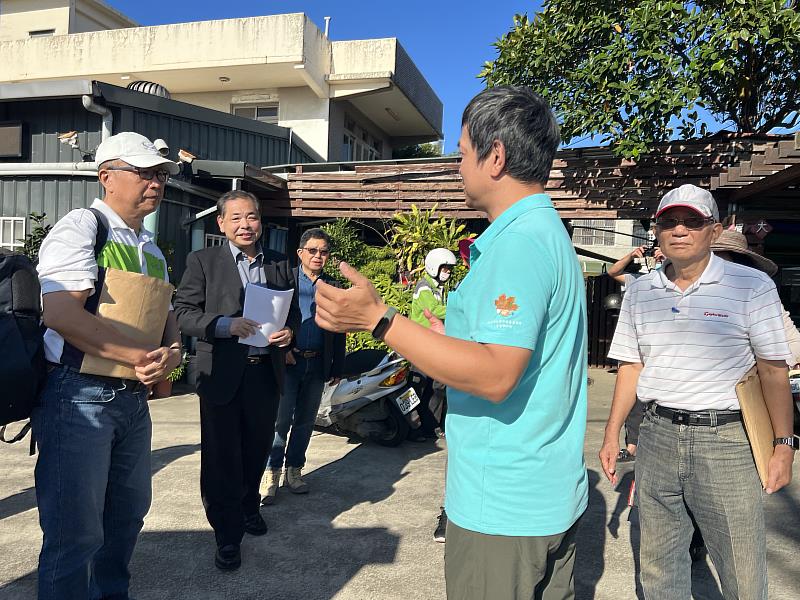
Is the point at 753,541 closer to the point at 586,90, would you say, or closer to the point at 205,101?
the point at 586,90

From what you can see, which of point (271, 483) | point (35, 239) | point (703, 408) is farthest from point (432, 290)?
point (35, 239)

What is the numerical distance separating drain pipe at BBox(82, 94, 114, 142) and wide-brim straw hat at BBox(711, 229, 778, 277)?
26.9ft

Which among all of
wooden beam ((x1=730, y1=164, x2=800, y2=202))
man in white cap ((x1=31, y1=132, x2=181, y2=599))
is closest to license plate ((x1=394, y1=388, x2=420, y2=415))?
man in white cap ((x1=31, y1=132, x2=181, y2=599))

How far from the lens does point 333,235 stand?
10.2 metres

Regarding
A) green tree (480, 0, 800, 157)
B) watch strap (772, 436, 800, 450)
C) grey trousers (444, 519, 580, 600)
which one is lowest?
grey trousers (444, 519, 580, 600)

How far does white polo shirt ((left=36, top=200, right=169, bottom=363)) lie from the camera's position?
2053 millimetres

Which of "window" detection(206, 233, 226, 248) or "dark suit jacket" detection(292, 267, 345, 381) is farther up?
"window" detection(206, 233, 226, 248)

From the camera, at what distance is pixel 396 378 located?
18.7ft

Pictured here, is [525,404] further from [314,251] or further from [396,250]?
[396,250]

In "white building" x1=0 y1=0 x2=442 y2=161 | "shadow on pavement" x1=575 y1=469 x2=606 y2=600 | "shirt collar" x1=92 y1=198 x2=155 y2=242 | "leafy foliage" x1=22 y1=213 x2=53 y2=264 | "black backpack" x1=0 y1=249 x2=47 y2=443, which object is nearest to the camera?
"black backpack" x1=0 y1=249 x2=47 y2=443

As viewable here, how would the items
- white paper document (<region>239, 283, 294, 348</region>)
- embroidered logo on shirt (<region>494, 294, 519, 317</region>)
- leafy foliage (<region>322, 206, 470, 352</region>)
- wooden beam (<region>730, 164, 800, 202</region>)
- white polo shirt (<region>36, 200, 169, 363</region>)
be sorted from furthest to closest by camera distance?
leafy foliage (<region>322, 206, 470, 352</region>)
wooden beam (<region>730, 164, 800, 202</region>)
white paper document (<region>239, 283, 294, 348</region>)
white polo shirt (<region>36, 200, 169, 363</region>)
embroidered logo on shirt (<region>494, 294, 519, 317</region>)

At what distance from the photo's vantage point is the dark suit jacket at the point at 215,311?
324cm

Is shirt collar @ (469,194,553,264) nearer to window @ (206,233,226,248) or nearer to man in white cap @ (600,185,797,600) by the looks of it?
man in white cap @ (600,185,797,600)

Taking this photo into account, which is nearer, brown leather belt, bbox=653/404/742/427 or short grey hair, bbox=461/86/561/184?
short grey hair, bbox=461/86/561/184
